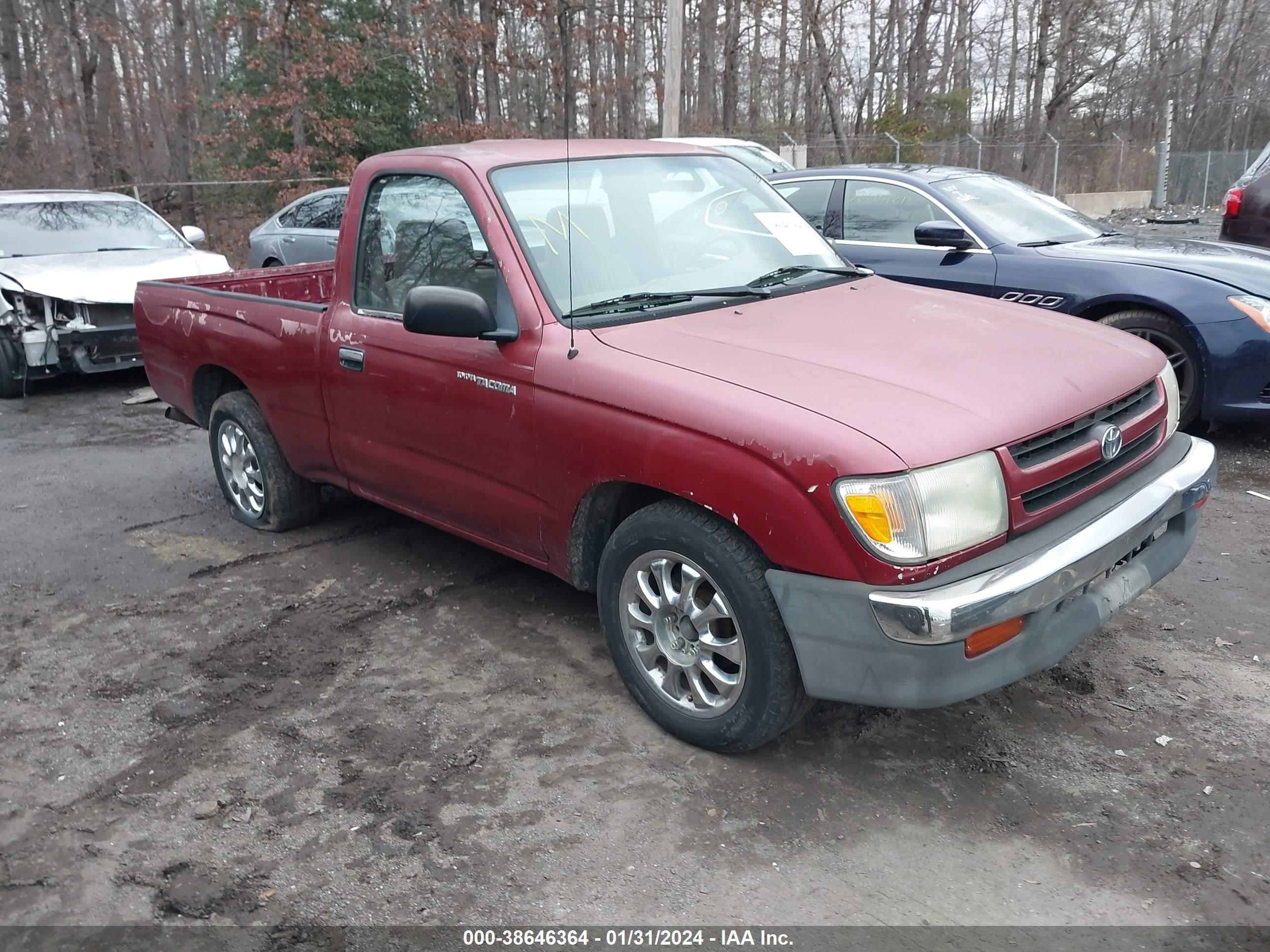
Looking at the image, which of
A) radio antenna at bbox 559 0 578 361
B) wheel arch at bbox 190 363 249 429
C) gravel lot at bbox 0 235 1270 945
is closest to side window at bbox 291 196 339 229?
wheel arch at bbox 190 363 249 429

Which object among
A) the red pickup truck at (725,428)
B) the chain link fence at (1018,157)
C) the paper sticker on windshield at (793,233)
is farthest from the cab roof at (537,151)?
the chain link fence at (1018,157)

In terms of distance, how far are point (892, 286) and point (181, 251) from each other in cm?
780

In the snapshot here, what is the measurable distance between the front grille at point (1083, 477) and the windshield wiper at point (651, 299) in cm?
137

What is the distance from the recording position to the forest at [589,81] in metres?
21.3

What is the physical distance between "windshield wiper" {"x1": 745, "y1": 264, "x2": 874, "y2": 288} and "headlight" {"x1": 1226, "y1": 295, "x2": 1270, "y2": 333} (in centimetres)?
278

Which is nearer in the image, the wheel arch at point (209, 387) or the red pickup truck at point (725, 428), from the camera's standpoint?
the red pickup truck at point (725, 428)

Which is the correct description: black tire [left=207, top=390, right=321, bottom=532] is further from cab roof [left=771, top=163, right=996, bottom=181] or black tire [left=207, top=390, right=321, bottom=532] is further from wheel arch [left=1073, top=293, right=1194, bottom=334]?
wheel arch [left=1073, top=293, right=1194, bottom=334]

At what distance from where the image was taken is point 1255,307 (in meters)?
5.90

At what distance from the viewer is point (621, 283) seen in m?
3.81

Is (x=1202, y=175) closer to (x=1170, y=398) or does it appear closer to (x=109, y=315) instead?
(x=109, y=315)

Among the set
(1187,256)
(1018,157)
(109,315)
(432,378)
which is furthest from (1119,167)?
(432,378)

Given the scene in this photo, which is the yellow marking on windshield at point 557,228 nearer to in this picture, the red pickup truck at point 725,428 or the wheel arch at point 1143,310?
the red pickup truck at point 725,428

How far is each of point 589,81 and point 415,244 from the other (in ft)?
77.0

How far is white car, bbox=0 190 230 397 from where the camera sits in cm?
871
